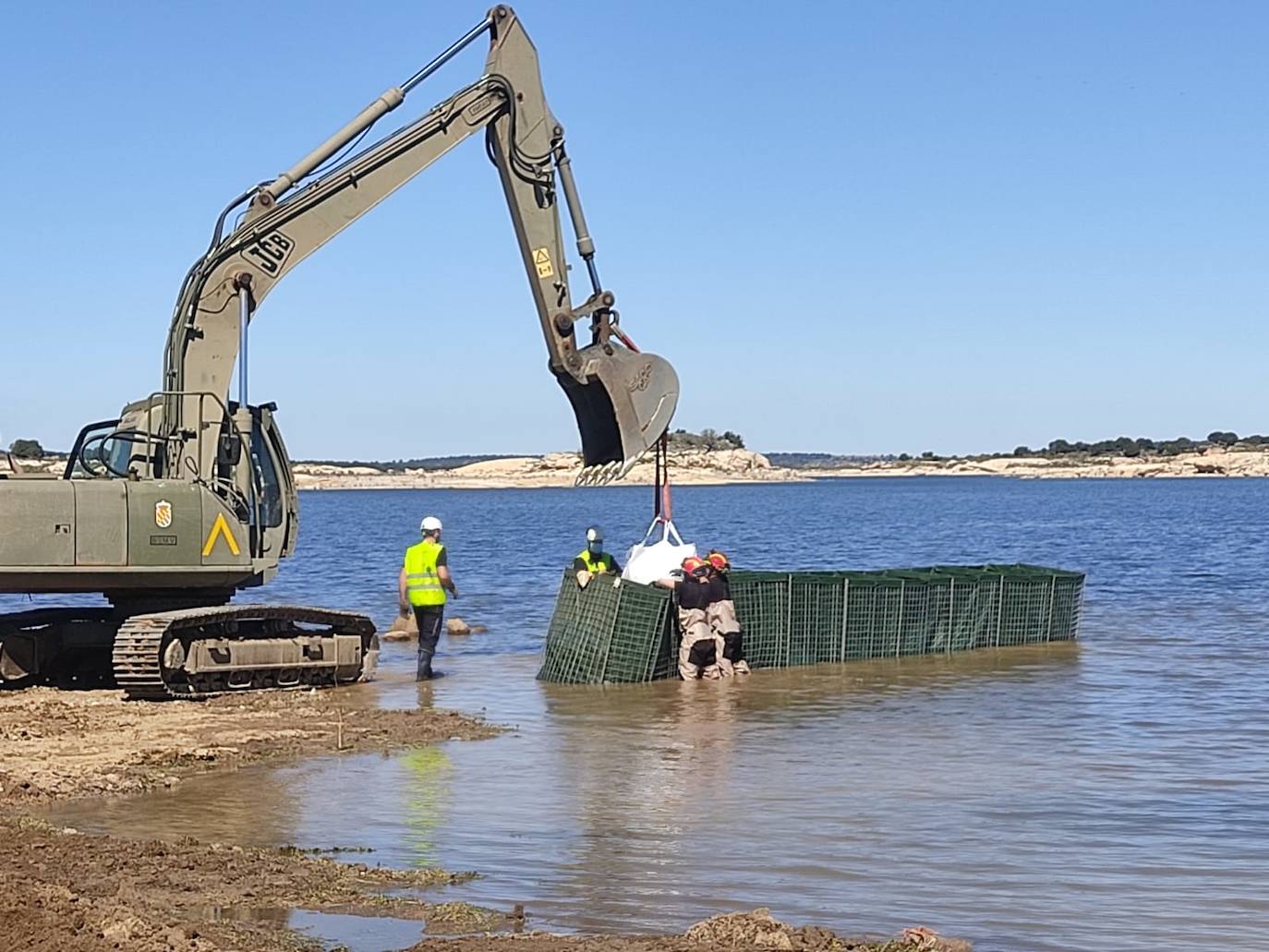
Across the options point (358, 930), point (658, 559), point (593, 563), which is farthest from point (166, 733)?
point (358, 930)

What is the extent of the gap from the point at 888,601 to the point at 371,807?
32.8 ft

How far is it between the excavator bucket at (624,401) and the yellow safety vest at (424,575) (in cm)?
167

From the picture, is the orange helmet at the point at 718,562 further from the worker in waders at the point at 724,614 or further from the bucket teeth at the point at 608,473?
the bucket teeth at the point at 608,473

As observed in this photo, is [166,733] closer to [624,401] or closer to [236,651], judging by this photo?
[236,651]

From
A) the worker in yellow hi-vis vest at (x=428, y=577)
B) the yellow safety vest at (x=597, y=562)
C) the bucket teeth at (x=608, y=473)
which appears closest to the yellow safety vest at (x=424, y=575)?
the worker in yellow hi-vis vest at (x=428, y=577)

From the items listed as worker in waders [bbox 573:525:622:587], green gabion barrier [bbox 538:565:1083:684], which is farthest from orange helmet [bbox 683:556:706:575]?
worker in waders [bbox 573:525:622:587]

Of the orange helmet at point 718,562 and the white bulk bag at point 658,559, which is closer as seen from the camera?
the orange helmet at point 718,562

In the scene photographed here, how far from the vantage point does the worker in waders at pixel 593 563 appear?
1773 cm

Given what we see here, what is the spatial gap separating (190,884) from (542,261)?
413 inches

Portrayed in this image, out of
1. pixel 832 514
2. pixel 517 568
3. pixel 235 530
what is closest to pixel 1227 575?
pixel 517 568

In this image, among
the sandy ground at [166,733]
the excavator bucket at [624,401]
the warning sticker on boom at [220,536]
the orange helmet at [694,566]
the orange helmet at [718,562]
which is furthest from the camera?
the orange helmet at [718,562]

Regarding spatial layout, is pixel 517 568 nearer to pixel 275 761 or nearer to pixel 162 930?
pixel 275 761

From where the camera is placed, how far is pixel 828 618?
766 inches

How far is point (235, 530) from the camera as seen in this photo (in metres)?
16.6
